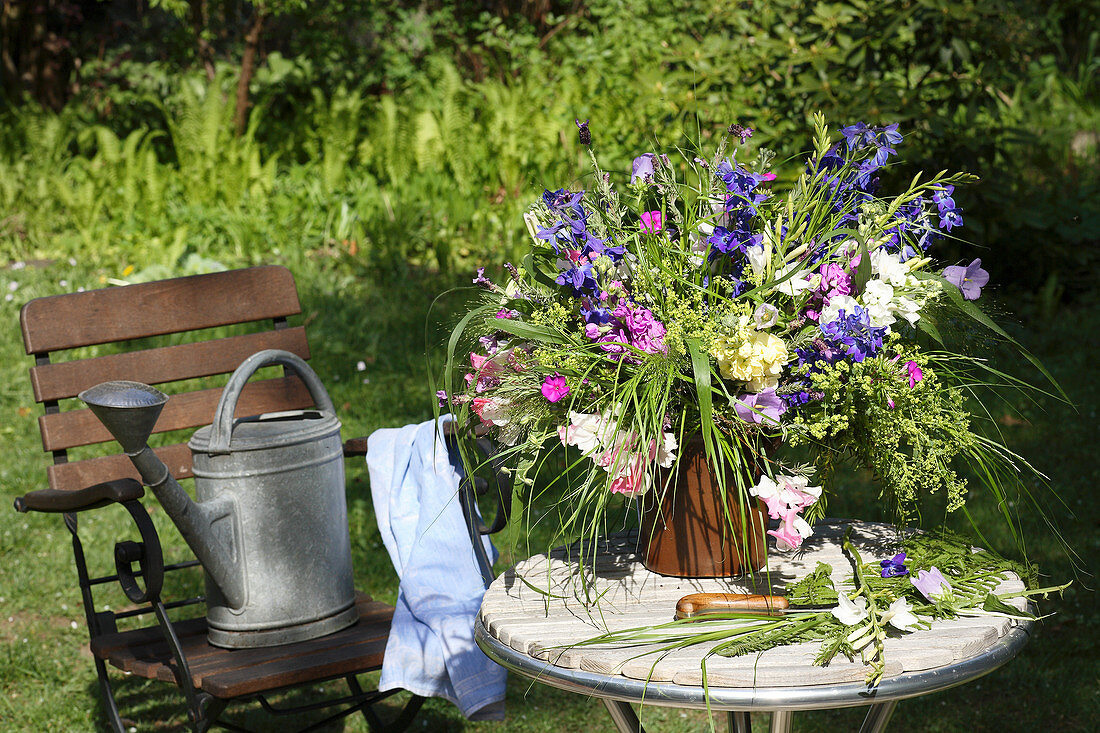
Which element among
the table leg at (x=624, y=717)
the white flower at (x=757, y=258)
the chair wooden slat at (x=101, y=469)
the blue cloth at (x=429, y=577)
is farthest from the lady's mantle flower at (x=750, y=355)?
the chair wooden slat at (x=101, y=469)

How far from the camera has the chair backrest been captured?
268cm

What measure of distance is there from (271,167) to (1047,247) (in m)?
4.71

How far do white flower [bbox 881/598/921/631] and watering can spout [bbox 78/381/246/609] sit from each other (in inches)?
50.7

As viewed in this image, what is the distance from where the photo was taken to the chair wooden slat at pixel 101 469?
2.64 m

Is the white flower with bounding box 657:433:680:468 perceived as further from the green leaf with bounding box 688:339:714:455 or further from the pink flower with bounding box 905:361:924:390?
the pink flower with bounding box 905:361:924:390

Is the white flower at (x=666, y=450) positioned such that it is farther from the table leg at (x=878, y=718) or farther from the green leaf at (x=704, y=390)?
the table leg at (x=878, y=718)

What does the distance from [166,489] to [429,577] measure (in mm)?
626

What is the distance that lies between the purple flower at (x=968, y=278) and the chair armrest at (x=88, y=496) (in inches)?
62.5

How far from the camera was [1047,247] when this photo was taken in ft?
20.3

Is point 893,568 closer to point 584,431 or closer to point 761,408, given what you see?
point 761,408

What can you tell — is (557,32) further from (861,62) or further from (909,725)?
(909,725)

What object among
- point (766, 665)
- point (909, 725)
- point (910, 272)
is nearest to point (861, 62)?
point (909, 725)

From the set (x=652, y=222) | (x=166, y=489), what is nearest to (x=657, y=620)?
(x=652, y=222)

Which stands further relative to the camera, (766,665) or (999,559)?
(999,559)
